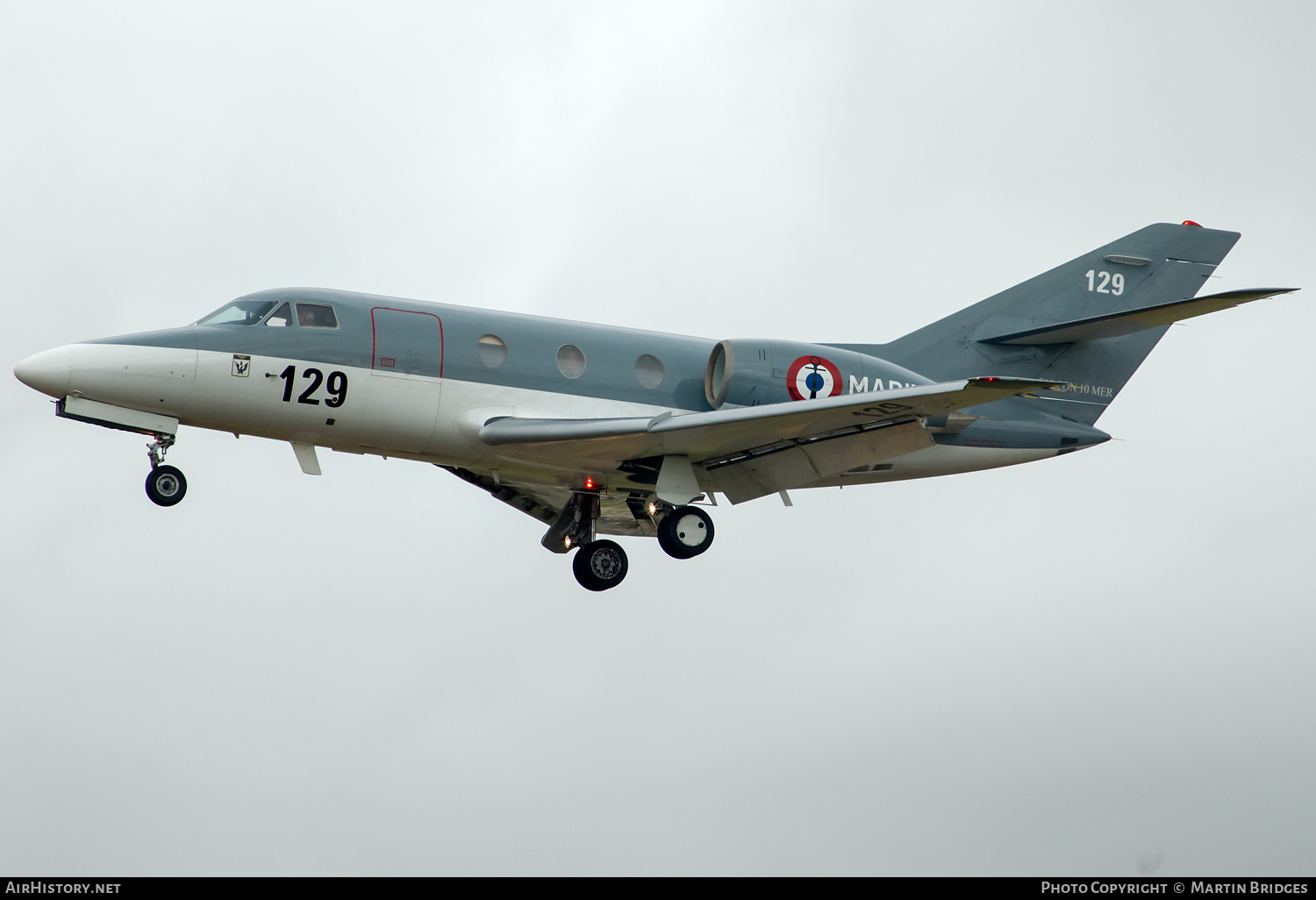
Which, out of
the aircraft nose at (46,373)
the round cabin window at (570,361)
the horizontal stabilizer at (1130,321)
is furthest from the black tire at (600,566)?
the aircraft nose at (46,373)

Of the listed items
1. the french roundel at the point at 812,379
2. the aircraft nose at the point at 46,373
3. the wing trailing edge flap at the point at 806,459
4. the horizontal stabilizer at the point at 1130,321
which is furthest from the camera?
the french roundel at the point at 812,379

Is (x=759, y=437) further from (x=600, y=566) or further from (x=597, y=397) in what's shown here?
(x=600, y=566)

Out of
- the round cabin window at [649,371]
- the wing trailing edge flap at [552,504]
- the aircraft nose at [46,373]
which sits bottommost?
the wing trailing edge flap at [552,504]

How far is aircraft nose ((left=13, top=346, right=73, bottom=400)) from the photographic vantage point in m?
17.3

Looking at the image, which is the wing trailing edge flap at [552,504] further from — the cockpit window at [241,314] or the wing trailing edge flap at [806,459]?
the cockpit window at [241,314]

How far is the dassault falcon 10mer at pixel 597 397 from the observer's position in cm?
1784

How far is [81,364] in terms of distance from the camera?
689 inches

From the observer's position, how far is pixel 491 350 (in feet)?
62.8

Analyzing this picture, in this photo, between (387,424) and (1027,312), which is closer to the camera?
(387,424)

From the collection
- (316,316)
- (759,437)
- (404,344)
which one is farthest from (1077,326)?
(316,316)

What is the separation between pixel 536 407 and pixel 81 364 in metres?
5.80

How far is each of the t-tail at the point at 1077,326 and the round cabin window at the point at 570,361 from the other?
505 cm
